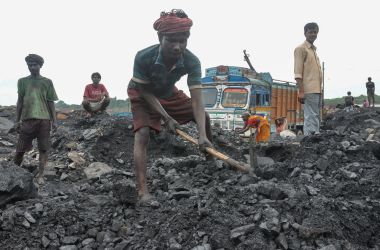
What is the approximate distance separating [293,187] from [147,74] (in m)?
1.70

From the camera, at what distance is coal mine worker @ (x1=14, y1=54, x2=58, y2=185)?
17.6 ft

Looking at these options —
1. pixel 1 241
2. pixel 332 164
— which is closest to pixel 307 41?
pixel 332 164

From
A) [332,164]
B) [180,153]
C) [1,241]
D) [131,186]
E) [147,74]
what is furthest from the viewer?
[180,153]

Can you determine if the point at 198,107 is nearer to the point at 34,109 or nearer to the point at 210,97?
the point at 34,109

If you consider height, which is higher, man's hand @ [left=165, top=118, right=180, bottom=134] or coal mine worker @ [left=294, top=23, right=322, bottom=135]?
coal mine worker @ [left=294, top=23, right=322, bottom=135]

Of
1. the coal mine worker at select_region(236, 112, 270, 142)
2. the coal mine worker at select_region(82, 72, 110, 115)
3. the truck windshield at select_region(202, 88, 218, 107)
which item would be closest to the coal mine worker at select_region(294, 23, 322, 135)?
the coal mine worker at select_region(236, 112, 270, 142)

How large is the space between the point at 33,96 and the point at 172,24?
2.64 m

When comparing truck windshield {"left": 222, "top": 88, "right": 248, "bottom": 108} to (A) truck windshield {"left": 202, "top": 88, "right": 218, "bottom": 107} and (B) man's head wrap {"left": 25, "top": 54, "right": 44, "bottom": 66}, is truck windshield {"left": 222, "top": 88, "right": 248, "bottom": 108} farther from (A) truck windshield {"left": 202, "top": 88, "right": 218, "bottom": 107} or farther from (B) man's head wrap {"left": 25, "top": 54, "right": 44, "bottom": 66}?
(B) man's head wrap {"left": 25, "top": 54, "right": 44, "bottom": 66}

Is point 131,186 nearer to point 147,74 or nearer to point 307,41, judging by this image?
point 147,74

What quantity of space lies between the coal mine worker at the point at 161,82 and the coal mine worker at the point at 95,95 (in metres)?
6.03

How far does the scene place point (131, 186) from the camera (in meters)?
3.61

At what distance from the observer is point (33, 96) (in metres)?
5.36

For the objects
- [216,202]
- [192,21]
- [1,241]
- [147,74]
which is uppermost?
[192,21]

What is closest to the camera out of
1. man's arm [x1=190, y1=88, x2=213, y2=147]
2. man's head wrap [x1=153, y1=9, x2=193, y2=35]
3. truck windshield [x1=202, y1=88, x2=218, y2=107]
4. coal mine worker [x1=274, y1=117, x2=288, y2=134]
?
man's head wrap [x1=153, y1=9, x2=193, y2=35]
